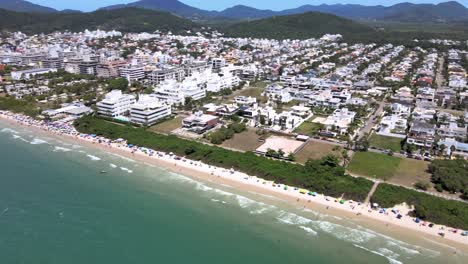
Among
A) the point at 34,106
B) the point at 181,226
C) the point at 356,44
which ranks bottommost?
the point at 181,226

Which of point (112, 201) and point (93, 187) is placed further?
point (93, 187)

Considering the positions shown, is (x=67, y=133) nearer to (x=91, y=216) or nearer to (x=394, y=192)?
(x=91, y=216)

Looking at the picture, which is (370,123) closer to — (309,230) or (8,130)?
(309,230)

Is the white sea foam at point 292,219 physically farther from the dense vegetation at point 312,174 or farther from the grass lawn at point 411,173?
the grass lawn at point 411,173

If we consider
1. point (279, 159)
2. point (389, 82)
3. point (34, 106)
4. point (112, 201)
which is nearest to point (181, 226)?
point (112, 201)

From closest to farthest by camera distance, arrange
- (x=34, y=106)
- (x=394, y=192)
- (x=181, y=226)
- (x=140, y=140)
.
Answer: (x=181, y=226), (x=394, y=192), (x=140, y=140), (x=34, y=106)

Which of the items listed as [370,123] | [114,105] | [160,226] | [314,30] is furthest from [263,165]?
[314,30]

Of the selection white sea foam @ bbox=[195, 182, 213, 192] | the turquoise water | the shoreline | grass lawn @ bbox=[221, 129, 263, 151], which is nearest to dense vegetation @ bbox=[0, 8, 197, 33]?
the shoreline
